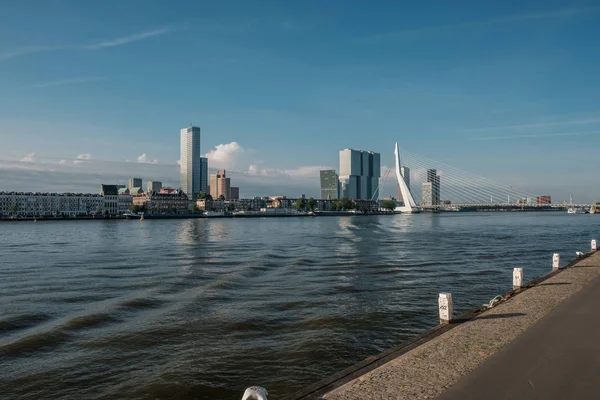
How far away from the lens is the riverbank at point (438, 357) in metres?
7.03

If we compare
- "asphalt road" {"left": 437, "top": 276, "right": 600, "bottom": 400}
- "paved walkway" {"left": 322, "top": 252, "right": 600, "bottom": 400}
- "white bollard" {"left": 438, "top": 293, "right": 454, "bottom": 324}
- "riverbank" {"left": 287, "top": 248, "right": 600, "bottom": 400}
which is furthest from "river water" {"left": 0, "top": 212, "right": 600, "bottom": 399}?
"asphalt road" {"left": 437, "top": 276, "right": 600, "bottom": 400}

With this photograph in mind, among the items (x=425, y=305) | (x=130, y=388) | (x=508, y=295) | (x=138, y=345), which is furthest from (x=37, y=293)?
(x=508, y=295)

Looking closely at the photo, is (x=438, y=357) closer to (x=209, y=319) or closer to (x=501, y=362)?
(x=501, y=362)

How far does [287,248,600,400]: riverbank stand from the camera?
7.03 metres

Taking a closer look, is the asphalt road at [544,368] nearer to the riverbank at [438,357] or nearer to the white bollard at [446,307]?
the riverbank at [438,357]

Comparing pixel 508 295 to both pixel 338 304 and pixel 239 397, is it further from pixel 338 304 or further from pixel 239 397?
pixel 239 397

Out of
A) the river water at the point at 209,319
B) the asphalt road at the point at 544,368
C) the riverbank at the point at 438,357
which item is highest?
the asphalt road at the point at 544,368

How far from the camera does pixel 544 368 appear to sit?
7703 mm

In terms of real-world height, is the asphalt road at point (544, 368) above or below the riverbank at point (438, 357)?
above

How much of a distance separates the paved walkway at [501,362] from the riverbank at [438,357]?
0.04ft

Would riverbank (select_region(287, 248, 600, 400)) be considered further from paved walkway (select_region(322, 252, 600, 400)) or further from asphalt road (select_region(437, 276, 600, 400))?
asphalt road (select_region(437, 276, 600, 400))

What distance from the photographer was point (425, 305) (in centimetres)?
1672

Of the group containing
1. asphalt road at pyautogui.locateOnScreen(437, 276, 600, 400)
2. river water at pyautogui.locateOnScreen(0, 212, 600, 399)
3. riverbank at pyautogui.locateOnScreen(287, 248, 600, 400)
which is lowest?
river water at pyautogui.locateOnScreen(0, 212, 600, 399)

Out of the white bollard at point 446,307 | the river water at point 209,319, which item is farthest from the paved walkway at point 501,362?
the river water at point 209,319
